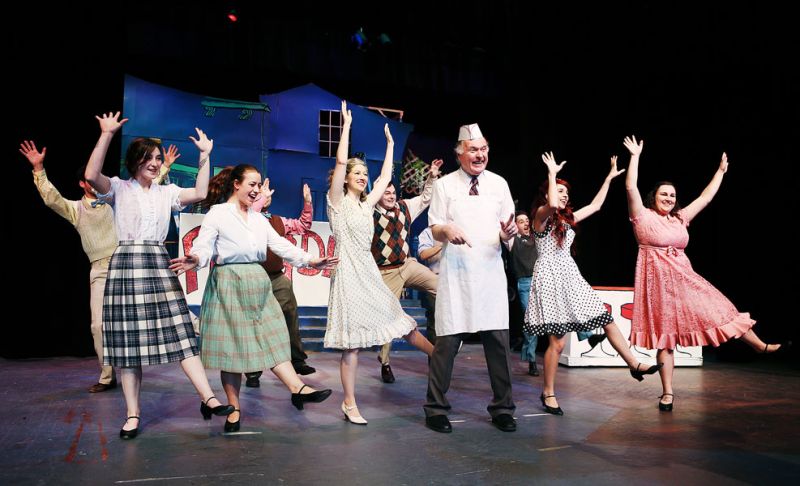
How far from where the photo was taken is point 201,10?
7941mm

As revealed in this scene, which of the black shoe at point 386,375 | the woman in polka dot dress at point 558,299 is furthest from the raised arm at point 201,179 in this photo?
the black shoe at point 386,375

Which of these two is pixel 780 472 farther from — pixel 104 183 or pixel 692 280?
pixel 104 183

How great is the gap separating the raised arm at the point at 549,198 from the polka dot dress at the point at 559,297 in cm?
12

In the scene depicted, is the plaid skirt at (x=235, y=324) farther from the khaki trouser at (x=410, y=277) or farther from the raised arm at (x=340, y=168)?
the khaki trouser at (x=410, y=277)

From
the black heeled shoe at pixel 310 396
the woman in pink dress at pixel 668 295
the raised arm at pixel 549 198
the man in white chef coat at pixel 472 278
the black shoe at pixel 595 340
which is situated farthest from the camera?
the black shoe at pixel 595 340

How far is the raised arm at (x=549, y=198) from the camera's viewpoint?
3566mm

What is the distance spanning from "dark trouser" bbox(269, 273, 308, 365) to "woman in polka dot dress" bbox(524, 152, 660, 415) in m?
1.81

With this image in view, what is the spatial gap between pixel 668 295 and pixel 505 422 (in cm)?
152

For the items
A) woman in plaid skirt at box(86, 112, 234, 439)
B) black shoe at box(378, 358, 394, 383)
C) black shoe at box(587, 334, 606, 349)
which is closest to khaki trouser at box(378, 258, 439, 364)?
black shoe at box(378, 358, 394, 383)

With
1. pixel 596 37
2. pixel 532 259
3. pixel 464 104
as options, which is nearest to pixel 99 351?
pixel 532 259

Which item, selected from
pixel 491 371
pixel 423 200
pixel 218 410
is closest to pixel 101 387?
pixel 218 410

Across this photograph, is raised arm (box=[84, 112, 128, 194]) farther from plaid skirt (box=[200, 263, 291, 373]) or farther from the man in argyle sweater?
the man in argyle sweater

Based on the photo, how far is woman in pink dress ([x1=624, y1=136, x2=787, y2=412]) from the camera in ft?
13.3

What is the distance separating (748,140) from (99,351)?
5889 millimetres
